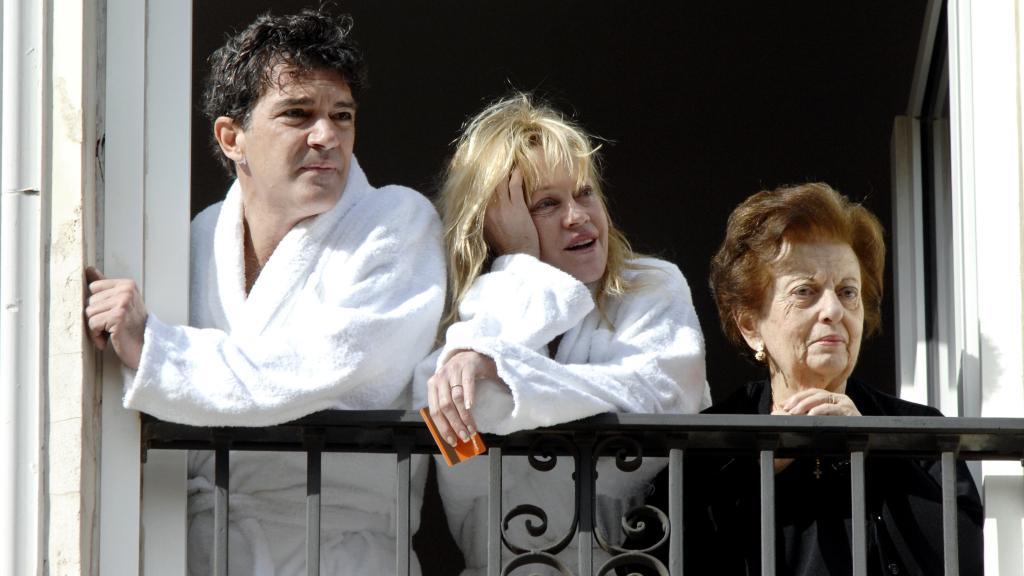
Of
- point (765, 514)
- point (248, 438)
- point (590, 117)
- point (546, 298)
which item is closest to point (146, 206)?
point (248, 438)

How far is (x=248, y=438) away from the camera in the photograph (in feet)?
11.9

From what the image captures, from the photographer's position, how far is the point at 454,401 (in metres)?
3.50

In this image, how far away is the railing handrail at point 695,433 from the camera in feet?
11.6

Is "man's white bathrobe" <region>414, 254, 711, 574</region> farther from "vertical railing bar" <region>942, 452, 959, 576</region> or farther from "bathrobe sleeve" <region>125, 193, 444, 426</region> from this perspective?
"vertical railing bar" <region>942, 452, 959, 576</region>

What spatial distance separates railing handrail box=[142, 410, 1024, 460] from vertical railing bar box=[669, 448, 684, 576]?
0.19 ft

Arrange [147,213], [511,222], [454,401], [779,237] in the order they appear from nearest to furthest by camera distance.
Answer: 1. [454,401]
2. [147,213]
3. [511,222]
4. [779,237]

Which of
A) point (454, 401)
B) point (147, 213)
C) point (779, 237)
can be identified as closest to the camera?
point (454, 401)

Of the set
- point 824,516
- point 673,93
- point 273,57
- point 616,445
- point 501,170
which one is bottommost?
point 824,516

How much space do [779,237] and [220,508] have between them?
4.35 ft

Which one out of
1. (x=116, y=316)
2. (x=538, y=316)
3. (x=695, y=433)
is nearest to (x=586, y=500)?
(x=695, y=433)

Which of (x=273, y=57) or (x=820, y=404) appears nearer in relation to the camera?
(x=820, y=404)

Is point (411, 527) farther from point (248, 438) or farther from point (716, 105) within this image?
point (716, 105)

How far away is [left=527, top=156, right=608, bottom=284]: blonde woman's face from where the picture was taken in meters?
3.98

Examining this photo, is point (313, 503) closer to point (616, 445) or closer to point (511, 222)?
point (616, 445)
